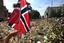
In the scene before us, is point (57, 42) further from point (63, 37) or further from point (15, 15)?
point (15, 15)

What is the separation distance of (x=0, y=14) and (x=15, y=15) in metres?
46.2

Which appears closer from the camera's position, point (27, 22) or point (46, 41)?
point (27, 22)

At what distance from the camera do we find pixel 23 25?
4953mm

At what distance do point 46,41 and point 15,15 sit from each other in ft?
16.1

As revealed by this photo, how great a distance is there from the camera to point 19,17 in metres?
4.80

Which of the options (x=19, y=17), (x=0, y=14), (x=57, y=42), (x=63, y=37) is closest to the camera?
(x=19, y=17)

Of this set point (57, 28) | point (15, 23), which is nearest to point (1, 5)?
point (57, 28)

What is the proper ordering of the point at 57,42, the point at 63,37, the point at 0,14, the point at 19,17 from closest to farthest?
the point at 19,17, the point at 57,42, the point at 63,37, the point at 0,14

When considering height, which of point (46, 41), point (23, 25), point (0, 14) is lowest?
point (0, 14)

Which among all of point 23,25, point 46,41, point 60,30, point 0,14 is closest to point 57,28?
point 60,30

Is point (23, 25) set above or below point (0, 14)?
above

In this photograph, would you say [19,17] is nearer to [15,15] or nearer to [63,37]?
[15,15]

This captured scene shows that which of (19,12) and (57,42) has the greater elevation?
(19,12)

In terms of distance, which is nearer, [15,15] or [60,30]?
[15,15]
